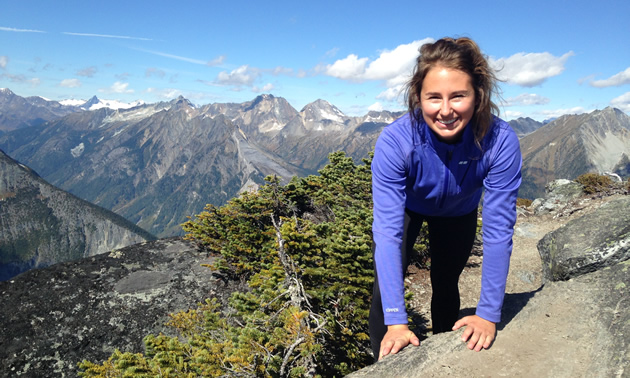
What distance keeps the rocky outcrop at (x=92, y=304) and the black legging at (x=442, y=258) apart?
6.41 metres

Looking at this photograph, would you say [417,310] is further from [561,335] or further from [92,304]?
[92,304]

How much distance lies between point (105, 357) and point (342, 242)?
590cm

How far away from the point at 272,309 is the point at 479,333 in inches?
146

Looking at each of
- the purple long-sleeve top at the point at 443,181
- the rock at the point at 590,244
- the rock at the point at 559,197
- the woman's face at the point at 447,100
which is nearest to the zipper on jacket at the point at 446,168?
the purple long-sleeve top at the point at 443,181

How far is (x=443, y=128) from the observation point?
9.82 feet

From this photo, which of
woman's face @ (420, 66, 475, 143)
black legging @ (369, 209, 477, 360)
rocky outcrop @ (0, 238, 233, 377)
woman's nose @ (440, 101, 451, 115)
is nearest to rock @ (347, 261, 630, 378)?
black legging @ (369, 209, 477, 360)

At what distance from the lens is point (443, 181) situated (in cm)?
331

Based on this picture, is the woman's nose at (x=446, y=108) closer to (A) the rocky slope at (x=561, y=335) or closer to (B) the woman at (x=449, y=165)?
(B) the woman at (x=449, y=165)

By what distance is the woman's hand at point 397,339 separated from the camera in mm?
3199

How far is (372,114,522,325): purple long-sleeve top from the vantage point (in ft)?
10.2

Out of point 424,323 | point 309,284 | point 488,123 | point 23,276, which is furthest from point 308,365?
point 23,276

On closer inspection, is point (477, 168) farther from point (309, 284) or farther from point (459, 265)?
point (309, 284)

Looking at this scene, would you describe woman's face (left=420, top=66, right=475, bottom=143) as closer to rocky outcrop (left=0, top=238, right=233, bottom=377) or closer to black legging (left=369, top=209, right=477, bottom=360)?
black legging (left=369, top=209, right=477, bottom=360)

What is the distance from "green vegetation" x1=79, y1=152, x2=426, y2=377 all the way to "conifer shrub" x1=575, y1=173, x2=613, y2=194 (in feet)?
45.2
